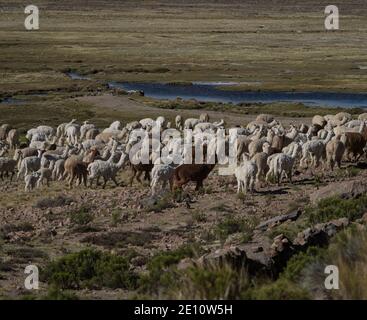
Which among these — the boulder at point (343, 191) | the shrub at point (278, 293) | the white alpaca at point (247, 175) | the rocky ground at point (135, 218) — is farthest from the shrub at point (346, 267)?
the white alpaca at point (247, 175)

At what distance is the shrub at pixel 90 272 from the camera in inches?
464

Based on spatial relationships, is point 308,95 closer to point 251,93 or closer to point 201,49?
point 251,93

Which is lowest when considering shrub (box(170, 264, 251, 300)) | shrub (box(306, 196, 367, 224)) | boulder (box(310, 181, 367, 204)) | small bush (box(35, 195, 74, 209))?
shrub (box(170, 264, 251, 300))

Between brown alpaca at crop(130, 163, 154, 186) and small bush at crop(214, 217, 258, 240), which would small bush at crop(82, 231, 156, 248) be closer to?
small bush at crop(214, 217, 258, 240)

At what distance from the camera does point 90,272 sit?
12281 millimetres

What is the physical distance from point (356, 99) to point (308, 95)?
3585mm

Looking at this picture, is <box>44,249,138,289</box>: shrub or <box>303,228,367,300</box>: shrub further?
<box>44,249,138,289</box>: shrub

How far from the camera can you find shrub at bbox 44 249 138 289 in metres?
11.8

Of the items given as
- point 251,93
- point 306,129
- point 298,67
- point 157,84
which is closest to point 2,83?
point 157,84

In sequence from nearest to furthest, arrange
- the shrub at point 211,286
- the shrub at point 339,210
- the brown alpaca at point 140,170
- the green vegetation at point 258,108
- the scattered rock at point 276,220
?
the shrub at point 211,286 → the shrub at point 339,210 → the scattered rock at point 276,220 → the brown alpaca at point 140,170 → the green vegetation at point 258,108

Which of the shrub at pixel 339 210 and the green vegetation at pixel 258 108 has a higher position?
the green vegetation at pixel 258 108

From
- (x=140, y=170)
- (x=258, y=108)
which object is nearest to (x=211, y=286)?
(x=140, y=170)

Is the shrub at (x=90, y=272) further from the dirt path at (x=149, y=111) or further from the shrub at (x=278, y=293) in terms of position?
the dirt path at (x=149, y=111)

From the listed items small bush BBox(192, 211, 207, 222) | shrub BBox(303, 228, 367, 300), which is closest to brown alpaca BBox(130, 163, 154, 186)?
small bush BBox(192, 211, 207, 222)
